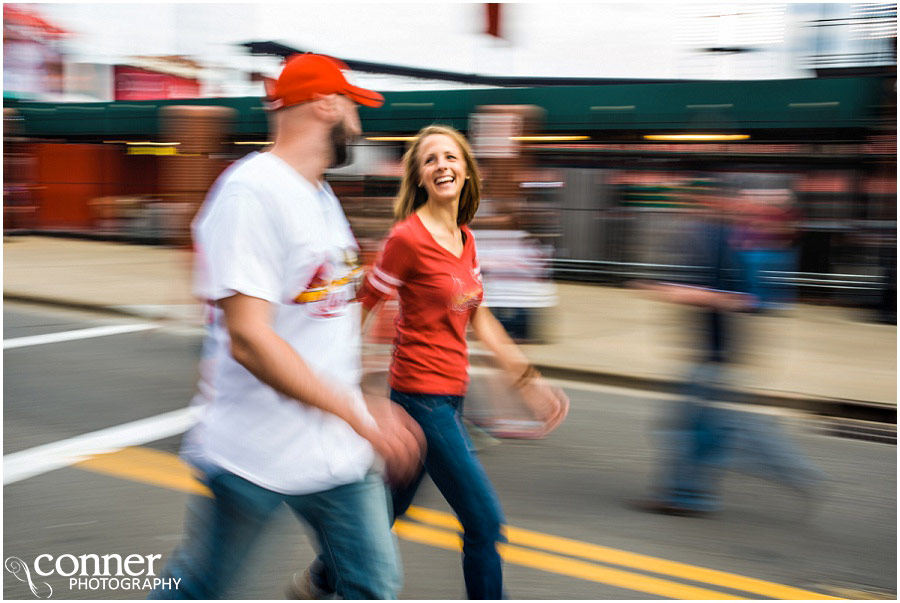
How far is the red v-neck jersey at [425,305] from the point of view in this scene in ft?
10.5

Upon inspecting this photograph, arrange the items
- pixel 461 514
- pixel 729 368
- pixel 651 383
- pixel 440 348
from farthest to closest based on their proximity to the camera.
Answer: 1. pixel 651 383
2. pixel 729 368
3. pixel 440 348
4. pixel 461 514

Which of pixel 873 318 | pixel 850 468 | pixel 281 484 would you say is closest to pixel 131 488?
pixel 281 484

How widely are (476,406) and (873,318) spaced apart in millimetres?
7854

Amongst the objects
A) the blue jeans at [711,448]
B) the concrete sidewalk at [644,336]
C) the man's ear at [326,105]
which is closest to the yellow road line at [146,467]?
the concrete sidewalk at [644,336]

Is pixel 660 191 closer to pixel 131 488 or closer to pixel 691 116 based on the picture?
pixel 691 116

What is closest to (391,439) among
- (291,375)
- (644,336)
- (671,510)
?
(291,375)

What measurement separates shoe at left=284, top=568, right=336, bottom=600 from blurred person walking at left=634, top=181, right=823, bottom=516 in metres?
2.18

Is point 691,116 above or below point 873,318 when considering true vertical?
above

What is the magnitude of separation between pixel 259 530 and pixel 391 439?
399 mm

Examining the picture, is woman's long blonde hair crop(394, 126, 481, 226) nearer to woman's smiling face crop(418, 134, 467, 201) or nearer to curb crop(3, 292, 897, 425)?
woman's smiling face crop(418, 134, 467, 201)

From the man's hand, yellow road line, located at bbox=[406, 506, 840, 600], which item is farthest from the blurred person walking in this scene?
the man's hand

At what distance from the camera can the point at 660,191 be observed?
14.1m

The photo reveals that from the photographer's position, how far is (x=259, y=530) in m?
2.21

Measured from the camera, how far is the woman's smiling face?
3354 mm
